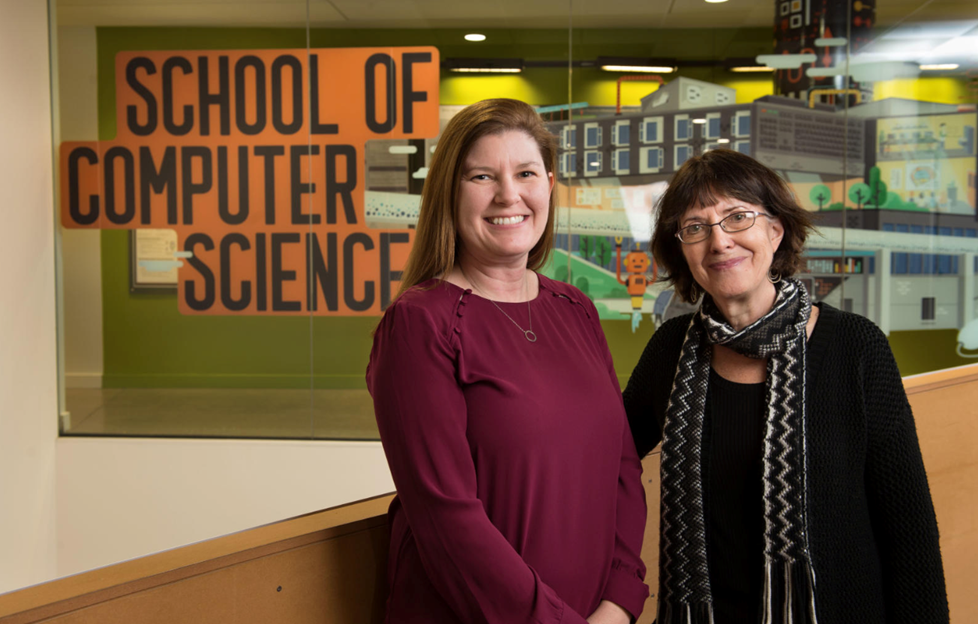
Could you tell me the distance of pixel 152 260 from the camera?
4859mm

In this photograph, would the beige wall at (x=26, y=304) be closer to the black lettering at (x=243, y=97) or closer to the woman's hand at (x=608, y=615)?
the black lettering at (x=243, y=97)

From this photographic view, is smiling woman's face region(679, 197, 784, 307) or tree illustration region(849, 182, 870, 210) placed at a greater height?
tree illustration region(849, 182, 870, 210)

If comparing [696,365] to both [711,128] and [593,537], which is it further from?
[711,128]

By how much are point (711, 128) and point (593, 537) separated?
157 inches

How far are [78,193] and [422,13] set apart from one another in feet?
8.15

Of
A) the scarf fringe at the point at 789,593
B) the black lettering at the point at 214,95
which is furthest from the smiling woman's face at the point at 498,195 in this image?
the black lettering at the point at 214,95

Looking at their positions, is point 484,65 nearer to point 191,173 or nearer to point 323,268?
point 323,268

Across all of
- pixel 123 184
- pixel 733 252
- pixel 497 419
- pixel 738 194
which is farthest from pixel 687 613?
pixel 123 184

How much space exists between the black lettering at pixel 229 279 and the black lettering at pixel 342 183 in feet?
1.91

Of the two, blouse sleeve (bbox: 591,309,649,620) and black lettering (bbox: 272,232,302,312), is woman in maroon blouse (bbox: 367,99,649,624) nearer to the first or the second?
blouse sleeve (bbox: 591,309,649,620)

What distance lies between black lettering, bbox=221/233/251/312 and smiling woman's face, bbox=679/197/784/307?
3.93m

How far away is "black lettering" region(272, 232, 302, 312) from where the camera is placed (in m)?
4.80

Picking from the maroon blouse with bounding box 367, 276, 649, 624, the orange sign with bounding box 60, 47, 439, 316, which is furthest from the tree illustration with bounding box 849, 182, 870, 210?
the maroon blouse with bounding box 367, 276, 649, 624

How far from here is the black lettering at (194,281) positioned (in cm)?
482
